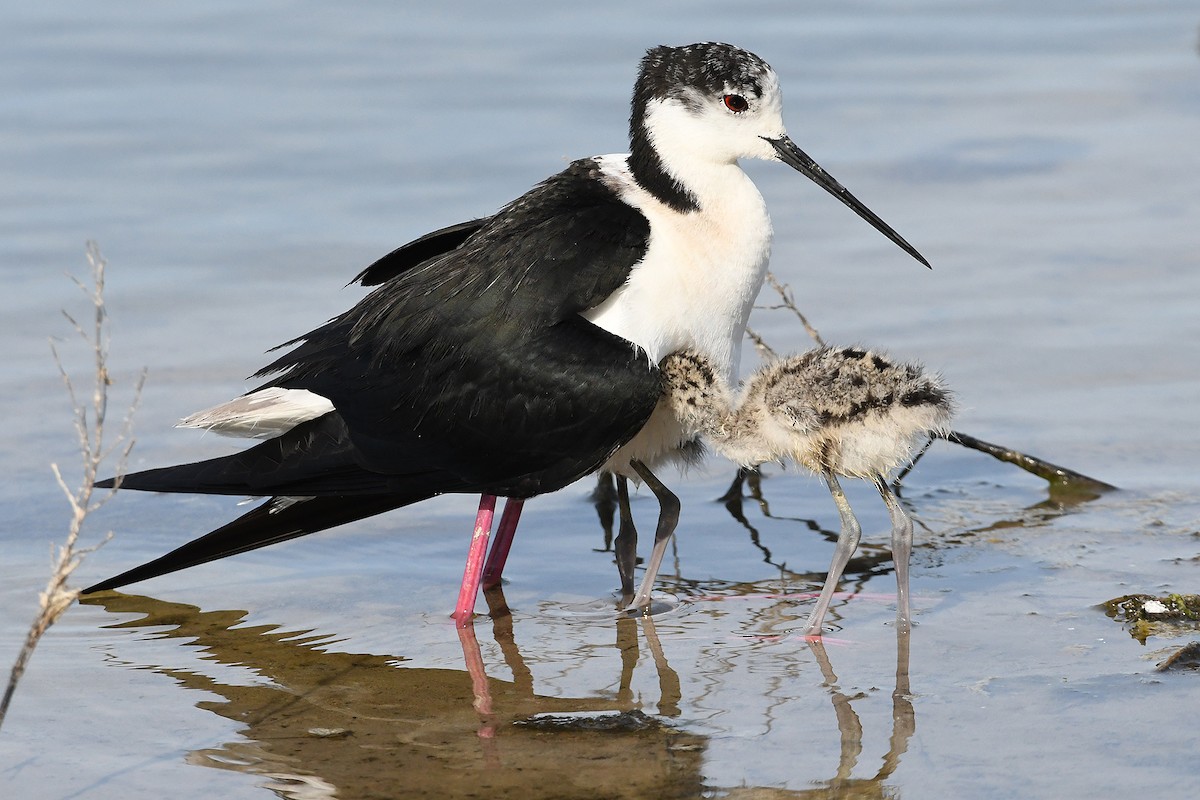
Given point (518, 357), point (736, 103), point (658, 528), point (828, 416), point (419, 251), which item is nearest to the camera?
point (828, 416)

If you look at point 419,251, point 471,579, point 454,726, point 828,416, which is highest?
point 419,251

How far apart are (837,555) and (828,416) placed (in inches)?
19.6

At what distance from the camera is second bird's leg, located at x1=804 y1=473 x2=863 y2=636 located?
5379mm

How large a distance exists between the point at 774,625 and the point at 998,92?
6.03m

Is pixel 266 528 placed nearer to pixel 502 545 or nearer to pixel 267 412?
pixel 267 412

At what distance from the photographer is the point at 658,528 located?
19.2 feet

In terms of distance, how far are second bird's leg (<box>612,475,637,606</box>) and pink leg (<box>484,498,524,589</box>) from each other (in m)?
0.33

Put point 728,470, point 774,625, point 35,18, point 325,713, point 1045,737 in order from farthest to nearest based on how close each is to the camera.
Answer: point 35,18 → point 728,470 → point 774,625 → point 325,713 → point 1045,737

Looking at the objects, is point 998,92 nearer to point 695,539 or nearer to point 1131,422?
point 1131,422

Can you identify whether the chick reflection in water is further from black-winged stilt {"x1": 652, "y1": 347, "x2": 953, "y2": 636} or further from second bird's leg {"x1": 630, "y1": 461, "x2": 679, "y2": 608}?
black-winged stilt {"x1": 652, "y1": 347, "x2": 953, "y2": 636}

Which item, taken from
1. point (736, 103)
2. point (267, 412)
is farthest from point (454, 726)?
point (736, 103)

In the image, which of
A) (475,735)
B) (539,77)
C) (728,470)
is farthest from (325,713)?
(539,77)

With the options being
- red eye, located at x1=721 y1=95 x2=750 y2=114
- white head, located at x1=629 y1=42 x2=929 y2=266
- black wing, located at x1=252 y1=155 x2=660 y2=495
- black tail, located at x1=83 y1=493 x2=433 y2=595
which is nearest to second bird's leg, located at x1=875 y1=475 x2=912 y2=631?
black wing, located at x1=252 y1=155 x2=660 y2=495

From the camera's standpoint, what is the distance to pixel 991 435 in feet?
→ 23.3
